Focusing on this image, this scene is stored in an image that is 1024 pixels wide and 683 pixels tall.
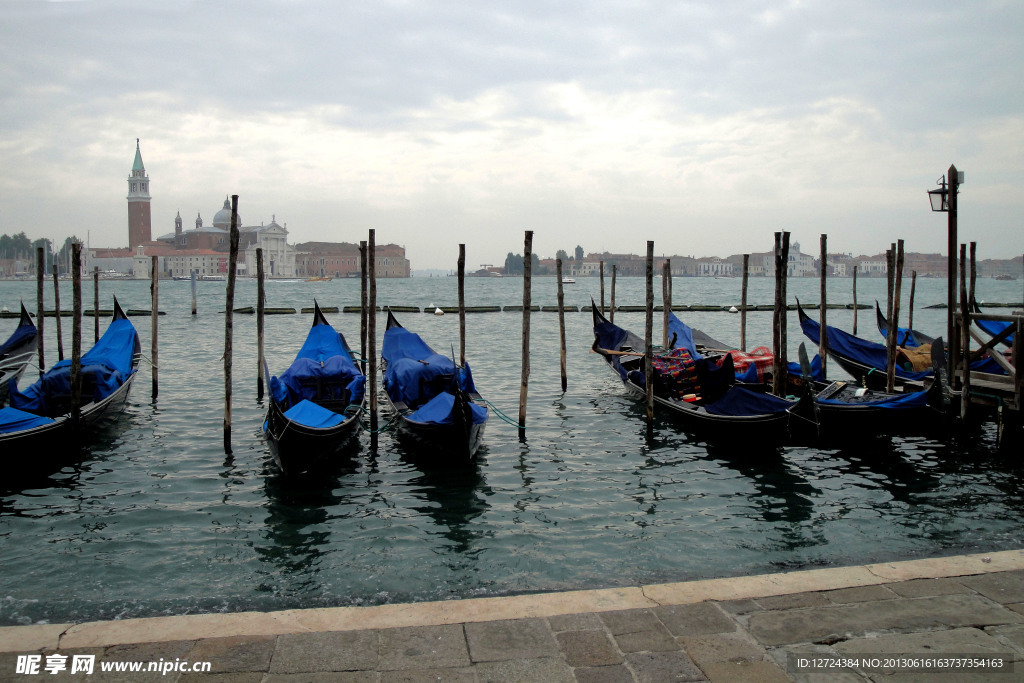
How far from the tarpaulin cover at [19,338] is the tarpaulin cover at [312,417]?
248 inches

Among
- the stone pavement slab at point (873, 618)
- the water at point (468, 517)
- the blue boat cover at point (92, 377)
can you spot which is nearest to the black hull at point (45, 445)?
the water at point (468, 517)

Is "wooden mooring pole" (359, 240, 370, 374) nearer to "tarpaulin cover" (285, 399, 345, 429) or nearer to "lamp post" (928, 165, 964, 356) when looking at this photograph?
"tarpaulin cover" (285, 399, 345, 429)

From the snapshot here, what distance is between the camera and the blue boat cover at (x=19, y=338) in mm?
9961

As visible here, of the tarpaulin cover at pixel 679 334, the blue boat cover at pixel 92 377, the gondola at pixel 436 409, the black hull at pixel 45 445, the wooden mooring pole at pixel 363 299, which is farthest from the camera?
the tarpaulin cover at pixel 679 334

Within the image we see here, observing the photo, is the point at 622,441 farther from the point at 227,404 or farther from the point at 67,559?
the point at 67,559

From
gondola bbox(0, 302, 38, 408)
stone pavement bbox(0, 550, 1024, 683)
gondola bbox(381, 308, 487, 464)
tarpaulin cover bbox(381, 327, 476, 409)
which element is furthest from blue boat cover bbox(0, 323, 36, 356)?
stone pavement bbox(0, 550, 1024, 683)

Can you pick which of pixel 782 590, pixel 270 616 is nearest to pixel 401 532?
pixel 270 616

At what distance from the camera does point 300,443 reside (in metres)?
5.61

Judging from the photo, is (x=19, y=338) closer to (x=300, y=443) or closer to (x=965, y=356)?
(x=300, y=443)

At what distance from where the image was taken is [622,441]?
7270 millimetres

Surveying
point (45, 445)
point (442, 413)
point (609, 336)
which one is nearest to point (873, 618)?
point (442, 413)

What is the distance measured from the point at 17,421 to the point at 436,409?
3.25 m

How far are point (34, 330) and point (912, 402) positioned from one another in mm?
10793

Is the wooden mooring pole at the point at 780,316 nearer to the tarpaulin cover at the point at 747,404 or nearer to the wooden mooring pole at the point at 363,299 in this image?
the tarpaulin cover at the point at 747,404
